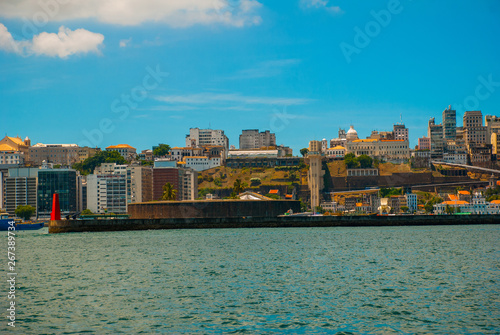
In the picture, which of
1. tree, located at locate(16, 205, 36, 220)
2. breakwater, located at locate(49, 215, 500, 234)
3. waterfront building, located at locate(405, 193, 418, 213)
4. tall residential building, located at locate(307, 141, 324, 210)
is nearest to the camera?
breakwater, located at locate(49, 215, 500, 234)

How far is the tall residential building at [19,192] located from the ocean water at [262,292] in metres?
108

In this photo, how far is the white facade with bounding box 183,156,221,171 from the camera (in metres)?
176

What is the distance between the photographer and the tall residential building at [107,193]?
144250 mm

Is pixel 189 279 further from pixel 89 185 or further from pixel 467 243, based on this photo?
pixel 89 185

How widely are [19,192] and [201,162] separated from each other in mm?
49677

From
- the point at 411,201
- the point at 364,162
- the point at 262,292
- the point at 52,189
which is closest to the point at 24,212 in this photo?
the point at 52,189

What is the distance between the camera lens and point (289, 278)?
28.7 metres

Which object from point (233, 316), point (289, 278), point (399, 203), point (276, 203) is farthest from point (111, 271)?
point (399, 203)

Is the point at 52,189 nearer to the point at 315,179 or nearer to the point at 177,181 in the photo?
the point at 177,181

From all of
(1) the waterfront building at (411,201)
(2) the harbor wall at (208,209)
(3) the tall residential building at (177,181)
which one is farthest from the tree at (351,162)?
(2) the harbor wall at (208,209)

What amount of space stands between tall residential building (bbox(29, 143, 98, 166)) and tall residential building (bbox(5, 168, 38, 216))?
132 feet

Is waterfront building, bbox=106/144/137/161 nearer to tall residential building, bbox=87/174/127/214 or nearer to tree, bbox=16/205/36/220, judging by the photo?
tall residential building, bbox=87/174/127/214

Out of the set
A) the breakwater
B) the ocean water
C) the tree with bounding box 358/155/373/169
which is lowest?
the ocean water

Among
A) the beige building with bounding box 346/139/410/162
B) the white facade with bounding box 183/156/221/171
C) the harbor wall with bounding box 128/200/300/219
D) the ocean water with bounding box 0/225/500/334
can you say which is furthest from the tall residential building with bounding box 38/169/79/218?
the ocean water with bounding box 0/225/500/334
